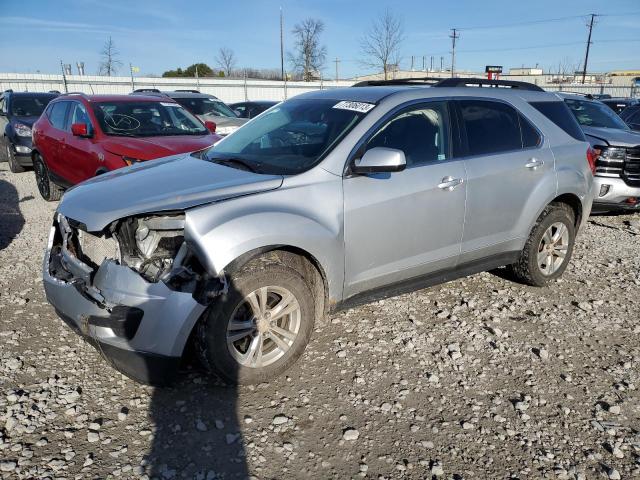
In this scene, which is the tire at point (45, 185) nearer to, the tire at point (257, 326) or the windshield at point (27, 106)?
the windshield at point (27, 106)

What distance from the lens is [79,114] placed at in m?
6.87

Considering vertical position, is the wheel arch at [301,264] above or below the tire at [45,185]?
above

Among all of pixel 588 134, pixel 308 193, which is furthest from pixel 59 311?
pixel 588 134

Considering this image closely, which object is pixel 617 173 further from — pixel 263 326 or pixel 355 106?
pixel 263 326

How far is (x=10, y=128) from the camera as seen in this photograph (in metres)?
10.2

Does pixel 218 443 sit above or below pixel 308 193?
below

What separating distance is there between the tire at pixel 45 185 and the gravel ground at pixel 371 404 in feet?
13.5

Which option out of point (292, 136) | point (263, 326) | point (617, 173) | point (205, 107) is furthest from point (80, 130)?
point (617, 173)

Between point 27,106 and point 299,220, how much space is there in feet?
35.0

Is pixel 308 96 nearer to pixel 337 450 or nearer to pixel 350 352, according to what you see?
pixel 350 352

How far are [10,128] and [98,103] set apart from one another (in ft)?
15.8

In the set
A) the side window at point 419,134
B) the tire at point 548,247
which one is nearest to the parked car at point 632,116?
the tire at point 548,247

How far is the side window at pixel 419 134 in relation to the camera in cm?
360

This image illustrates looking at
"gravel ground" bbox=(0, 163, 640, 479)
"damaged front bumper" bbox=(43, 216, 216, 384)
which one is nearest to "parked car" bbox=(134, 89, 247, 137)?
"gravel ground" bbox=(0, 163, 640, 479)
